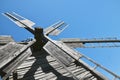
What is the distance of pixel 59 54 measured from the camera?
8.36m

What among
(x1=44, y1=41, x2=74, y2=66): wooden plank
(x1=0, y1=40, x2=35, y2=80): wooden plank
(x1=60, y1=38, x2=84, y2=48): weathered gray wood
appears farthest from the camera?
(x1=60, y1=38, x2=84, y2=48): weathered gray wood

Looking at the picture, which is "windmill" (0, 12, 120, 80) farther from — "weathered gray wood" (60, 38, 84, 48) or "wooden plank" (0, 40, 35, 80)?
"weathered gray wood" (60, 38, 84, 48)

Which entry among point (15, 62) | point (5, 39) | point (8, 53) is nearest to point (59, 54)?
point (15, 62)

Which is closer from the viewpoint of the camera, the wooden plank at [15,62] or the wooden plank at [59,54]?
the wooden plank at [15,62]

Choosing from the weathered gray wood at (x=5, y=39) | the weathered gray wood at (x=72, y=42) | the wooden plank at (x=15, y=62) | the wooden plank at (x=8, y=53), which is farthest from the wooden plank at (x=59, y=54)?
the weathered gray wood at (x=72, y=42)

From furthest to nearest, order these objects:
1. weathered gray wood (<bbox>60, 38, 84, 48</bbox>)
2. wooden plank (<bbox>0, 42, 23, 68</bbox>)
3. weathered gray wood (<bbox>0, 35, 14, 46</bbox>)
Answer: weathered gray wood (<bbox>60, 38, 84, 48</bbox>) < weathered gray wood (<bbox>0, 35, 14, 46</bbox>) < wooden plank (<bbox>0, 42, 23, 68</bbox>)

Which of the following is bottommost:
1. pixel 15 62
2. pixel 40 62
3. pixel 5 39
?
pixel 40 62

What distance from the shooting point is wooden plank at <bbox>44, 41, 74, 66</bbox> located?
779cm

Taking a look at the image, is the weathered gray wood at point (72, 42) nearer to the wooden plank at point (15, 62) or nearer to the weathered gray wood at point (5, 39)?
the weathered gray wood at point (5, 39)

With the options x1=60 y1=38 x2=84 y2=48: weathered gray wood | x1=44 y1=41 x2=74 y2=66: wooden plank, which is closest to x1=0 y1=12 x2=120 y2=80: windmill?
x1=44 y1=41 x2=74 y2=66: wooden plank

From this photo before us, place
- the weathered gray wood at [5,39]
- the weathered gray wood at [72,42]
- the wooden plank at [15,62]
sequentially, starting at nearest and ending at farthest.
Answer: the wooden plank at [15,62], the weathered gray wood at [5,39], the weathered gray wood at [72,42]

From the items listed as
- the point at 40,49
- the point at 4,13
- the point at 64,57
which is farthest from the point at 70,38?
the point at 64,57

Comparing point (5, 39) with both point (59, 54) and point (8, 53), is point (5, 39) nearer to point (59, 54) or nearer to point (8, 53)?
point (8, 53)

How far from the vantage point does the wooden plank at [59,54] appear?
7.79 metres
